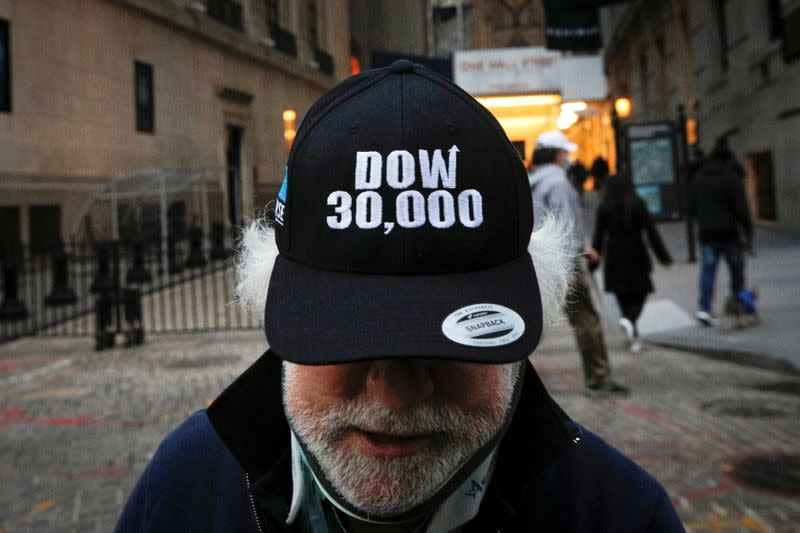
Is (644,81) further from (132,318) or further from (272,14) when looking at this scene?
(132,318)

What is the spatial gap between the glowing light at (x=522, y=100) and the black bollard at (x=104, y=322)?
2226cm

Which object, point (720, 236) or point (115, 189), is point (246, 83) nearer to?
point (115, 189)

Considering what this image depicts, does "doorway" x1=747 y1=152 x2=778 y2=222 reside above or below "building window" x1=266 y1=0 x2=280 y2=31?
below

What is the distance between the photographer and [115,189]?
61.3 ft

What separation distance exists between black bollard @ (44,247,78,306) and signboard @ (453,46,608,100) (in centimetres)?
1902

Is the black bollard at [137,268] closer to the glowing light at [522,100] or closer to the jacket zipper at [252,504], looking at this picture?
the jacket zipper at [252,504]

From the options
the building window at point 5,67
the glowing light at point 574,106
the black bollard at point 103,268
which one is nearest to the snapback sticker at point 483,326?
the black bollard at point 103,268

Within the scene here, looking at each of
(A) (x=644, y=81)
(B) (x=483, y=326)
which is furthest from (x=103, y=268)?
(A) (x=644, y=81)

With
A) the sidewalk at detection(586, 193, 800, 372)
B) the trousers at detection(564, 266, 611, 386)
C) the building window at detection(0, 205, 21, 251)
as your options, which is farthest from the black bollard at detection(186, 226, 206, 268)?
the trousers at detection(564, 266, 611, 386)

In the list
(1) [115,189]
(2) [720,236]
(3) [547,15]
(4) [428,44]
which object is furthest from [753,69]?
(4) [428,44]

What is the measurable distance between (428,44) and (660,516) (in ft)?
216

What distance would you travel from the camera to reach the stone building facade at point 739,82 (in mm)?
18078

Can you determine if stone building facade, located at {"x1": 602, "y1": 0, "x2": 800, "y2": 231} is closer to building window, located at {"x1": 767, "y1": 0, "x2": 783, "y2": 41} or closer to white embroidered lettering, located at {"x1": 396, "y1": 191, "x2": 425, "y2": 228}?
building window, located at {"x1": 767, "y1": 0, "x2": 783, "y2": 41}

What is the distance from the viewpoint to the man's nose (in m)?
1.22
